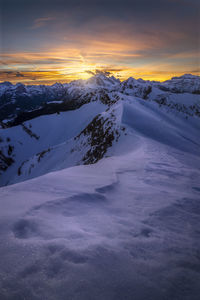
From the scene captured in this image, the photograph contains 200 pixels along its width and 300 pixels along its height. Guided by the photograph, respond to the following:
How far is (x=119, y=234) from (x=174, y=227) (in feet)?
3.41

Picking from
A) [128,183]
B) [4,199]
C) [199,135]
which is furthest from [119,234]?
[199,135]

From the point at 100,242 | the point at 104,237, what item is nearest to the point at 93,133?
the point at 104,237

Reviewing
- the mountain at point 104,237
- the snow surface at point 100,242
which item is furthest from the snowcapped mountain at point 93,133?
the snow surface at point 100,242

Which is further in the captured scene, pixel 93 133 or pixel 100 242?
pixel 93 133

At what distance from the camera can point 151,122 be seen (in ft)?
57.2

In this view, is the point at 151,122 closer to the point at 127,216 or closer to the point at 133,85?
the point at 127,216

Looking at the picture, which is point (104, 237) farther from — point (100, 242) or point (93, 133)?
point (93, 133)

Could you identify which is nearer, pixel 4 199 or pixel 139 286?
pixel 139 286

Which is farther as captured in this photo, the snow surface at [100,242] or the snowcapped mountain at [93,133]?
the snowcapped mountain at [93,133]

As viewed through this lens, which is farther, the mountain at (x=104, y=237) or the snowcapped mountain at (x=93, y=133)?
the snowcapped mountain at (x=93, y=133)

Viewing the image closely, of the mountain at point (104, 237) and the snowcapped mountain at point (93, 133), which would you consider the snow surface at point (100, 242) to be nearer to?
the mountain at point (104, 237)

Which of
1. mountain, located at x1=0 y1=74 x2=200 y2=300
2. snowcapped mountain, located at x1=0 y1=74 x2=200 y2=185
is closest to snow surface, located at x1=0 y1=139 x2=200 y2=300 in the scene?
mountain, located at x1=0 y1=74 x2=200 y2=300

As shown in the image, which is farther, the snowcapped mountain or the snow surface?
the snowcapped mountain

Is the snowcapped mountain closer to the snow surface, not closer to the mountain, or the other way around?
the mountain
